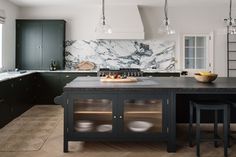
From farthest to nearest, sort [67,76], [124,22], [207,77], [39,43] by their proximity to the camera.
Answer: [39,43]
[124,22]
[67,76]
[207,77]

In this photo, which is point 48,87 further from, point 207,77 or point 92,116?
point 207,77

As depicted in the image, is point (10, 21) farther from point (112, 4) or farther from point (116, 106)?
point (116, 106)

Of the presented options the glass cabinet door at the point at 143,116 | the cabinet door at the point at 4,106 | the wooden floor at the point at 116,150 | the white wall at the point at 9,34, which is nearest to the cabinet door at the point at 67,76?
the white wall at the point at 9,34

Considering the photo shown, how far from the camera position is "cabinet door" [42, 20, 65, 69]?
7.64m

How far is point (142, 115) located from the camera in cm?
405

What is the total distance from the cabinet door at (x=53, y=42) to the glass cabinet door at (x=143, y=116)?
4125 mm

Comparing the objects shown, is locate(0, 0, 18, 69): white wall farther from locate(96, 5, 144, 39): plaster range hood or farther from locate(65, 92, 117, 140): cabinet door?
locate(65, 92, 117, 140): cabinet door

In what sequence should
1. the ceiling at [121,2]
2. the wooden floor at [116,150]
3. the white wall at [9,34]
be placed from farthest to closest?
the ceiling at [121,2] < the white wall at [9,34] < the wooden floor at [116,150]

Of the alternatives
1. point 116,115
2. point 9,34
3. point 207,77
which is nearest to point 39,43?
point 9,34

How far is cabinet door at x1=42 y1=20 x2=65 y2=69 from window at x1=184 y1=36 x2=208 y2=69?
124 inches

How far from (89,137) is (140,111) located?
0.74 meters

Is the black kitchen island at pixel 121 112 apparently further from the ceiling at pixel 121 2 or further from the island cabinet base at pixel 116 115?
the ceiling at pixel 121 2

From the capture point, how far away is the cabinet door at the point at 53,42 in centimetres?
764

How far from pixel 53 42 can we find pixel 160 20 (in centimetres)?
277
